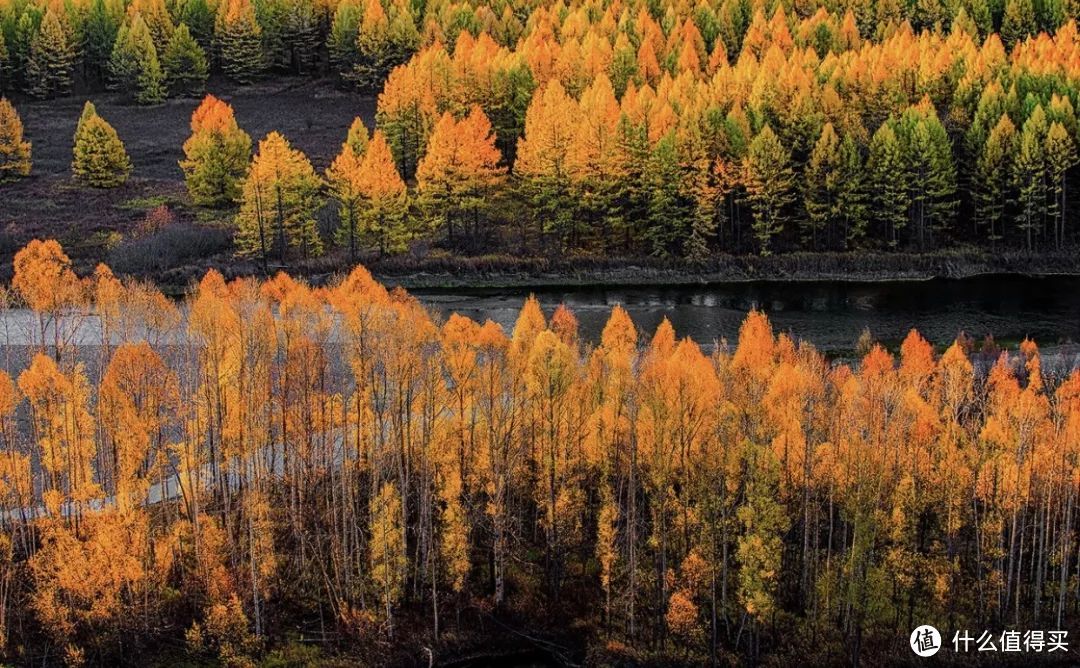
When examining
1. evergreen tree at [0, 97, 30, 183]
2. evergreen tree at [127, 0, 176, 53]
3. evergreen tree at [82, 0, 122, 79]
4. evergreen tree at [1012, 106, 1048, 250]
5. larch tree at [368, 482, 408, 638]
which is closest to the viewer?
larch tree at [368, 482, 408, 638]

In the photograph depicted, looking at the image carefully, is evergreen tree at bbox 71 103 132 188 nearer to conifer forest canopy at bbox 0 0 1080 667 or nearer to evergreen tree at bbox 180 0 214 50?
evergreen tree at bbox 180 0 214 50

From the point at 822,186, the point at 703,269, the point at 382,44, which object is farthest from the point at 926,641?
the point at 382,44

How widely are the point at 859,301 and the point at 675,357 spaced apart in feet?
145

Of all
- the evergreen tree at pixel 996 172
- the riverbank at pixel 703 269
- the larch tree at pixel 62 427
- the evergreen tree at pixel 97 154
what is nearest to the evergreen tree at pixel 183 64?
the evergreen tree at pixel 97 154

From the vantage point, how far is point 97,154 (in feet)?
391

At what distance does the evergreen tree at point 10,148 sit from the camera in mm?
121631

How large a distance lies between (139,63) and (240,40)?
48.4 ft

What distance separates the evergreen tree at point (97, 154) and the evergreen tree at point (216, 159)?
8.50m

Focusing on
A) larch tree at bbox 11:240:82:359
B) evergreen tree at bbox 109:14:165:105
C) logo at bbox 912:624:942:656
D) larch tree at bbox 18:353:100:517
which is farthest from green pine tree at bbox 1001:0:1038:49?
larch tree at bbox 18:353:100:517

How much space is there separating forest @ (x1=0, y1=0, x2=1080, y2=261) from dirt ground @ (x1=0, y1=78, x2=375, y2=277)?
3.38 meters

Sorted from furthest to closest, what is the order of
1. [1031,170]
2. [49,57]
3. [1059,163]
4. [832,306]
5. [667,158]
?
1. [49,57]
2. [1059,163]
3. [1031,170]
4. [667,158]
5. [832,306]

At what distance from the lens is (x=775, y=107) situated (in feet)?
359

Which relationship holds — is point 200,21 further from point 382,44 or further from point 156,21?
point 382,44

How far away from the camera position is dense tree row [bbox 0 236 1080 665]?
45906 millimetres
